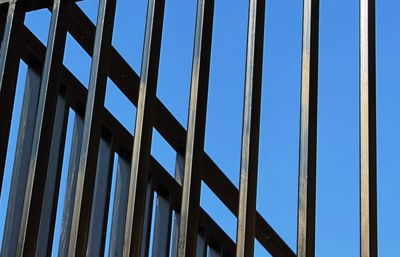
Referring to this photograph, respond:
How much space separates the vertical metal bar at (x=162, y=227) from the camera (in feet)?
8.95

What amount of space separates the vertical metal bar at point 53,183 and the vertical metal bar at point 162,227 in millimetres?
491

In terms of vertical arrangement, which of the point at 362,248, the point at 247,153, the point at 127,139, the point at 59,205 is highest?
the point at 127,139

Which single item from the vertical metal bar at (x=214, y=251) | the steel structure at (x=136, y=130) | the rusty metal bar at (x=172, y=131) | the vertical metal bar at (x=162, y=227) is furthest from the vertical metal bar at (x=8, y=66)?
the vertical metal bar at (x=214, y=251)

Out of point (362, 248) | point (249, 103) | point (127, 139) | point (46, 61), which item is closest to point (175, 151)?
point (127, 139)

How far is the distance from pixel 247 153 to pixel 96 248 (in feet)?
3.16

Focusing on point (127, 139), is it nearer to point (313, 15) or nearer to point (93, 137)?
point (93, 137)

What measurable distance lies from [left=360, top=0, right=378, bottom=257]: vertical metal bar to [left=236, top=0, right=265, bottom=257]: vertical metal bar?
0.18 m

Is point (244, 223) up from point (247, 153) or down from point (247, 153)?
down

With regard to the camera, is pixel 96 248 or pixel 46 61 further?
pixel 96 248

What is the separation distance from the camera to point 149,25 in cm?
174

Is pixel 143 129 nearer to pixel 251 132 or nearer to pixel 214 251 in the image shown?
pixel 251 132

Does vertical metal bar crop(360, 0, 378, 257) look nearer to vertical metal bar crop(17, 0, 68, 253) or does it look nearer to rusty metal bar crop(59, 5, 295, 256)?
vertical metal bar crop(17, 0, 68, 253)

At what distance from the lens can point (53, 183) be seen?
2328mm

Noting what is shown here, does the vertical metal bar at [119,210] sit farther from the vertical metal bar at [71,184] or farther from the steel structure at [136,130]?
the vertical metal bar at [71,184]
